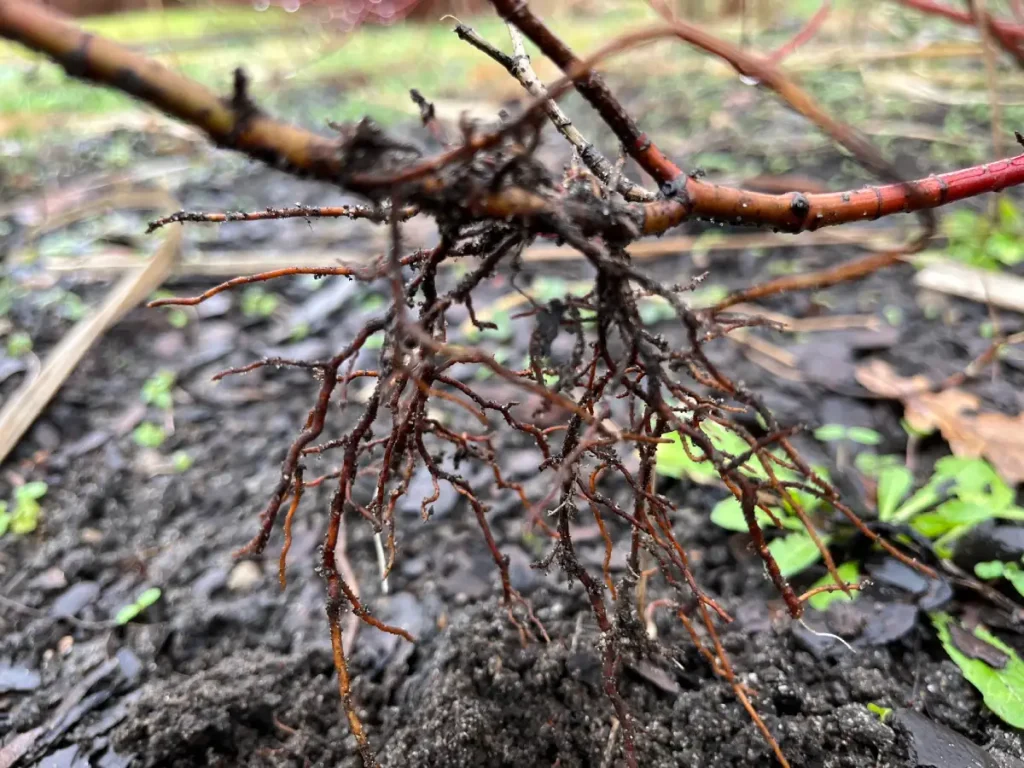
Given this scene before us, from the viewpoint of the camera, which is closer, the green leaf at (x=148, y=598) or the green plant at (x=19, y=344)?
the green leaf at (x=148, y=598)

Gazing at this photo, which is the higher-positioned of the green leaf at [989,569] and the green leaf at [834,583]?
the green leaf at [989,569]

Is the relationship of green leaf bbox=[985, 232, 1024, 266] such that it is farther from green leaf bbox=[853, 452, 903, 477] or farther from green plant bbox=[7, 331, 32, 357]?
green plant bbox=[7, 331, 32, 357]

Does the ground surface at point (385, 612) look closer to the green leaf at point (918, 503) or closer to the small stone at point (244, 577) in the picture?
the small stone at point (244, 577)

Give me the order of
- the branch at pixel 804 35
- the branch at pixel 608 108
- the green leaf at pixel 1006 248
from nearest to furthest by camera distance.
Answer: the branch at pixel 608 108 → the branch at pixel 804 35 → the green leaf at pixel 1006 248

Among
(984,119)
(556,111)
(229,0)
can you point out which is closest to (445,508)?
(556,111)

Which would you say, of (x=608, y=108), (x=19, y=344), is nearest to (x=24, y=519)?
(x=19, y=344)

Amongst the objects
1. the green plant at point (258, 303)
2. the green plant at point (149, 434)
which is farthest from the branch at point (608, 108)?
the green plant at point (258, 303)

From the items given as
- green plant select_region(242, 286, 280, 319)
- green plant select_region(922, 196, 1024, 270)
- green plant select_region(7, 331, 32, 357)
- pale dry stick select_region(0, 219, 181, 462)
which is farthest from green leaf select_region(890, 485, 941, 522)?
green plant select_region(7, 331, 32, 357)

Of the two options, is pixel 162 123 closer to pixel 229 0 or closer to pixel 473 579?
pixel 473 579
